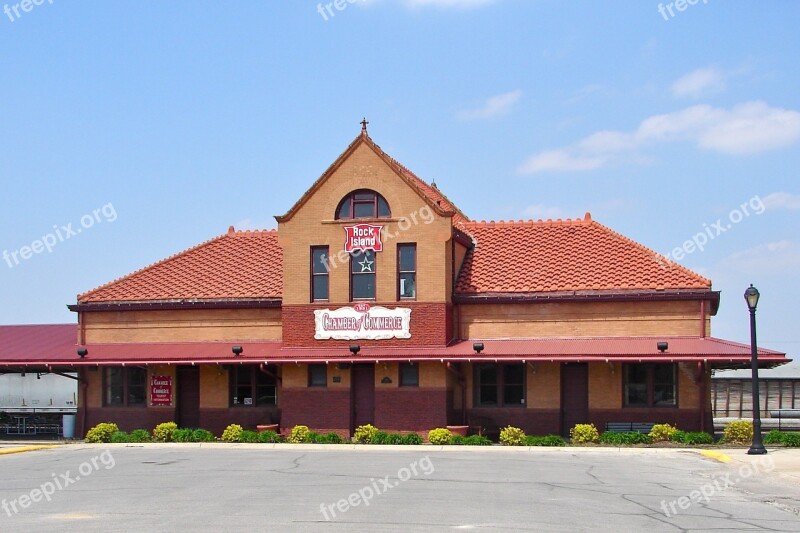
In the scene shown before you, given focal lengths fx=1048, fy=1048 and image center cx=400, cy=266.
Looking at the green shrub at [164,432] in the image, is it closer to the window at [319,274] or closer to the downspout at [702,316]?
the window at [319,274]

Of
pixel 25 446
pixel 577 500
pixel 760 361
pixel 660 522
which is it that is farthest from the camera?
pixel 25 446

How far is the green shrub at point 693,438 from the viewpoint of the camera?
2770cm

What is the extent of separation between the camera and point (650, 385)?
97.9 feet

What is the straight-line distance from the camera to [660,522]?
1392 centimetres

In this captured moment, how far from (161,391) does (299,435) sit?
5.53m

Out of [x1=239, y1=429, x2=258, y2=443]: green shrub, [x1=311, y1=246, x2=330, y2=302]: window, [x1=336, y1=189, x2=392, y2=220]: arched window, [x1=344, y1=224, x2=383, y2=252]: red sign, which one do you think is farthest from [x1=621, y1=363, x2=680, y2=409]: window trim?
[x1=239, y1=429, x2=258, y2=443]: green shrub

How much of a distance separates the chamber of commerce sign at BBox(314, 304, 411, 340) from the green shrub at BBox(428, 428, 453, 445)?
3.04 meters

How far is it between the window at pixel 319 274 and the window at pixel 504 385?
16.9 ft

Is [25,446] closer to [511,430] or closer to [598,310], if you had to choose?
[511,430]

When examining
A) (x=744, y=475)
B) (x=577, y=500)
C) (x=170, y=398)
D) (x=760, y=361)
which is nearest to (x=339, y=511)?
(x=577, y=500)

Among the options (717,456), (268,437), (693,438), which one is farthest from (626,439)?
(268,437)

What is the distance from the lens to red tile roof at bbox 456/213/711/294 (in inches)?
1202

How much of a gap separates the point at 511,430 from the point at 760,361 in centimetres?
683

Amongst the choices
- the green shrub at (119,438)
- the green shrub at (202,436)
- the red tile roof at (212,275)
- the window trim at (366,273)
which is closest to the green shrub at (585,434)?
the window trim at (366,273)
